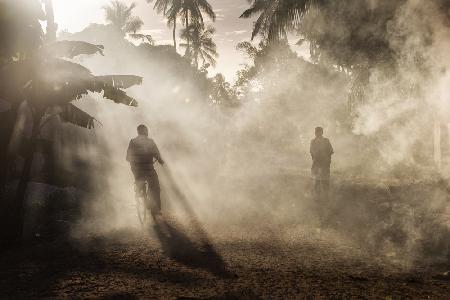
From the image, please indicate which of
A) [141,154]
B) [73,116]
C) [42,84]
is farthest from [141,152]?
[42,84]

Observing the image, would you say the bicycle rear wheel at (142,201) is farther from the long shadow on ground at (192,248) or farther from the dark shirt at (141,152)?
the dark shirt at (141,152)

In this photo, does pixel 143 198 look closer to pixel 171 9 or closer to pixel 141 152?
pixel 141 152

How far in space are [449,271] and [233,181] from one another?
37.2 ft

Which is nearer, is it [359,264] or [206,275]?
[206,275]

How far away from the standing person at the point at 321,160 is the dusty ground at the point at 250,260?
90cm

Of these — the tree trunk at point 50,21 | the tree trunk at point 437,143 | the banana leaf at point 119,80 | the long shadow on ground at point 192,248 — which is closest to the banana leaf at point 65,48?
the tree trunk at point 50,21

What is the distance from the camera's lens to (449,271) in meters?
5.24

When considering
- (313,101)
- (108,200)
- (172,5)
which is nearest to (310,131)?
(313,101)

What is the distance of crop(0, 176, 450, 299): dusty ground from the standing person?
0.90 metres

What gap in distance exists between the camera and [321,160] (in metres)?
9.98

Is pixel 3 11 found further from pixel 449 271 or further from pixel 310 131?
pixel 310 131

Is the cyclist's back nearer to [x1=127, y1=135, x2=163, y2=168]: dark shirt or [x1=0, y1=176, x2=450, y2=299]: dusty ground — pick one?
[x1=127, y1=135, x2=163, y2=168]: dark shirt

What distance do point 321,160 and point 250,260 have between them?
4474 millimetres

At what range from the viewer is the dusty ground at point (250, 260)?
4895 millimetres
